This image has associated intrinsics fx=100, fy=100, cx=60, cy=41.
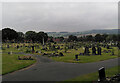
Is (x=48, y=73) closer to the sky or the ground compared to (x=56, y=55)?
closer to the ground

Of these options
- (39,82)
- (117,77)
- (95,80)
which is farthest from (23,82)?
(117,77)

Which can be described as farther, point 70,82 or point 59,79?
point 59,79

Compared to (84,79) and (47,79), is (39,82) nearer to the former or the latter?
(47,79)

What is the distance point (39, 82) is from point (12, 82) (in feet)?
9.27

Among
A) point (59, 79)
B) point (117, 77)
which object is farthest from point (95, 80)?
point (59, 79)

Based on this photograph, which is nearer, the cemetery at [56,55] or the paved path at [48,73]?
the paved path at [48,73]

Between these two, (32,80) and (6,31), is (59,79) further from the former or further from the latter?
(6,31)

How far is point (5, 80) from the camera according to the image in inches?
428

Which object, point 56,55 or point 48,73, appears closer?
point 48,73

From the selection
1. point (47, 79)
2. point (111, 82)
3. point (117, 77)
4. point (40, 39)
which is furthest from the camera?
point (40, 39)

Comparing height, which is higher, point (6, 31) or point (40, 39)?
point (6, 31)

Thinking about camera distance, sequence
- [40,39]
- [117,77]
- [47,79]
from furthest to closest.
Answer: [40,39], [47,79], [117,77]

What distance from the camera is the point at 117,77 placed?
10086mm

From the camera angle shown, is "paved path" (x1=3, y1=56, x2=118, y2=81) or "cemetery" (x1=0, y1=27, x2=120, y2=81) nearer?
"paved path" (x1=3, y1=56, x2=118, y2=81)
